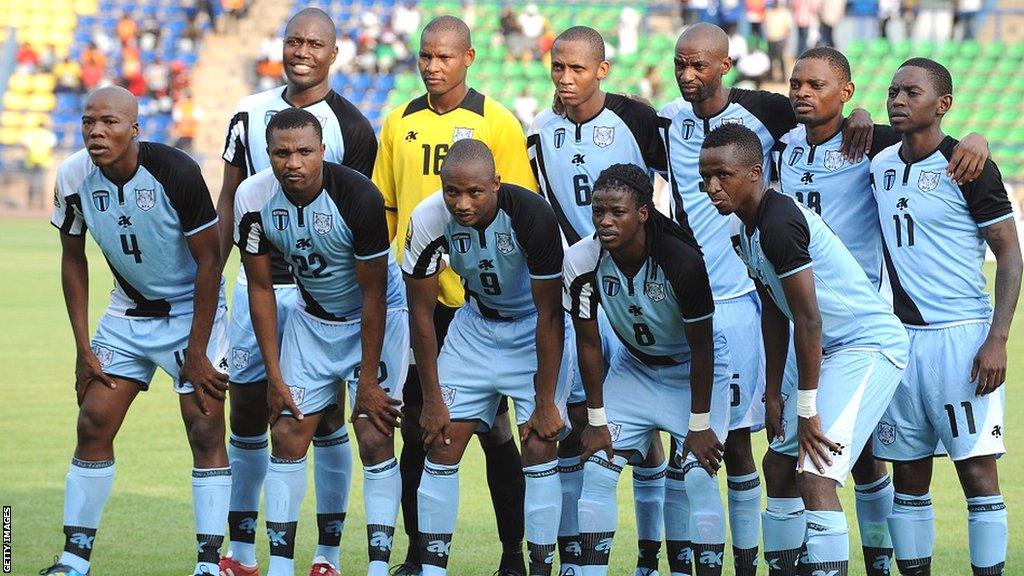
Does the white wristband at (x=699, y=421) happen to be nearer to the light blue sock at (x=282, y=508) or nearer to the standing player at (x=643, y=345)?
the standing player at (x=643, y=345)

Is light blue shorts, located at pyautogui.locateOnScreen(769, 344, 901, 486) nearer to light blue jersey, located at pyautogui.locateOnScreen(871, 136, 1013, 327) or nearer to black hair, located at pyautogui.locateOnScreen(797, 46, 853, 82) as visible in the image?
light blue jersey, located at pyautogui.locateOnScreen(871, 136, 1013, 327)

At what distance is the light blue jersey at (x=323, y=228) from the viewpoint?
678cm

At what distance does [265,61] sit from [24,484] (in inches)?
1046

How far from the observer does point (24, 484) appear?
931 centimetres

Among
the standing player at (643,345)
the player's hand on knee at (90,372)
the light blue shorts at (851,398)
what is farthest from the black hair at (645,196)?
the player's hand on knee at (90,372)

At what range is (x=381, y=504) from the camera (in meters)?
6.85

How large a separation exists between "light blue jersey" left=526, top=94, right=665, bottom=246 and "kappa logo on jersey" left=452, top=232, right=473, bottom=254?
0.84 m

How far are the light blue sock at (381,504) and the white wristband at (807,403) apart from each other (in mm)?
1971

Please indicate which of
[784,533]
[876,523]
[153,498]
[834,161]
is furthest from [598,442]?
[153,498]

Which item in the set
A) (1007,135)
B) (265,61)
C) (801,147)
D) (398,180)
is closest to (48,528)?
(398,180)

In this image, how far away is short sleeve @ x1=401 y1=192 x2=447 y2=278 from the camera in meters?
6.69

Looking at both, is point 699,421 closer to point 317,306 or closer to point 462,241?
point 462,241

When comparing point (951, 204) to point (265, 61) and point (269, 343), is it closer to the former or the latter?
point (269, 343)

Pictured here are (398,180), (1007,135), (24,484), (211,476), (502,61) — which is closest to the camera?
(211,476)
